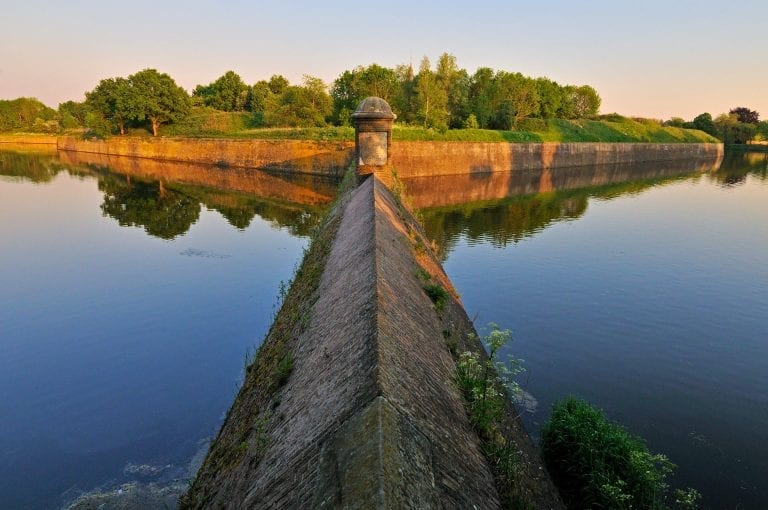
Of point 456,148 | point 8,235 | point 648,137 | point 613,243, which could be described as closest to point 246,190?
point 8,235

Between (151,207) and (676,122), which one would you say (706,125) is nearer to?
(676,122)

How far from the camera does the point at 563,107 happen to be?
67.8 m

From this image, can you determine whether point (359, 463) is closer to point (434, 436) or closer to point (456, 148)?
point (434, 436)

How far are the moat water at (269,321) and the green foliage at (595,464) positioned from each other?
64.8 inches

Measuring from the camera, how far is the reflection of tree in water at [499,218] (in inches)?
819

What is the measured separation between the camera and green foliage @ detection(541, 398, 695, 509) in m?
4.90

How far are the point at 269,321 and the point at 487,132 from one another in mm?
41403

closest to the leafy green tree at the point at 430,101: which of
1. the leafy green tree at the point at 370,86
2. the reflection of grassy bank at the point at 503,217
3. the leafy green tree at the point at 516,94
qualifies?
the leafy green tree at the point at 370,86

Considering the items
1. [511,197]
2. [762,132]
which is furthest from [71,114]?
[762,132]

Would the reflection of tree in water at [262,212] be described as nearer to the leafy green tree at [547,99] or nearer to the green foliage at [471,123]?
the green foliage at [471,123]

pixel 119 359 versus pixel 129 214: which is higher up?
pixel 129 214

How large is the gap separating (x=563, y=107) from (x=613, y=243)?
55093mm

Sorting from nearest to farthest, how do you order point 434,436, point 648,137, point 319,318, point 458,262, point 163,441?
point 434,436 → point 319,318 → point 163,441 → point 458,262 → point 648,137

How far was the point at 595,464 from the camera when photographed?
533 centimetres
